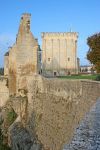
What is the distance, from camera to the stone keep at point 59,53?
63.4 m

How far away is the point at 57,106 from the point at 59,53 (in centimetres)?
3894

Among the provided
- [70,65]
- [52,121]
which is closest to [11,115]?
[52,121]

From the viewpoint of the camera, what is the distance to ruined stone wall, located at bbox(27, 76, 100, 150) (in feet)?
72.9

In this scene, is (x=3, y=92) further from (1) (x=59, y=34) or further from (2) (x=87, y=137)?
(1) (x=59, y=34)

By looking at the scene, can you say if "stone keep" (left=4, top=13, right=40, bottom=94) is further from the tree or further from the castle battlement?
the castle battlement

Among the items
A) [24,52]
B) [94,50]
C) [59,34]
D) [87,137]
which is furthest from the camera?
[59,34]

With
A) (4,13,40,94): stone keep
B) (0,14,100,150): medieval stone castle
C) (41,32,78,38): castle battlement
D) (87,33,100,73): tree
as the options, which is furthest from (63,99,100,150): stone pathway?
(41,32,78,38): castle battlement

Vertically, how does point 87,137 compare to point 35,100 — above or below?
above

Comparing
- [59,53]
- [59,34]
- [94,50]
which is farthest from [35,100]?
[59,53]

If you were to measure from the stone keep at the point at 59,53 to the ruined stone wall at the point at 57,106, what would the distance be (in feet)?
104

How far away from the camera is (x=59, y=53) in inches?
2554

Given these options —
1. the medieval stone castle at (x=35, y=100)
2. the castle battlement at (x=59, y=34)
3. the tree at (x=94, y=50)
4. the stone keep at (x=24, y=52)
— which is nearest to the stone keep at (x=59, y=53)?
the castle battlement at (x=59, y=34)

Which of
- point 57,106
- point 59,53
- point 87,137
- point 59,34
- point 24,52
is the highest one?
point 59,34

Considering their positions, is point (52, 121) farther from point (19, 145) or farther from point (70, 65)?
point (70, 65)
